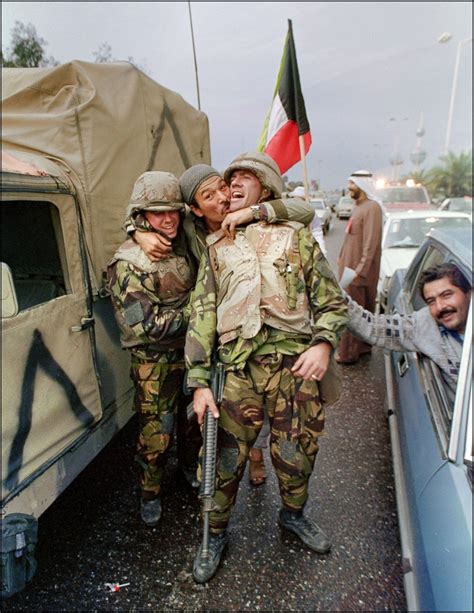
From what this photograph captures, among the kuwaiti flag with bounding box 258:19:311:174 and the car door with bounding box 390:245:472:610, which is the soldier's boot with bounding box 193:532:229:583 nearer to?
the car door with bounding box 390:245:472:610

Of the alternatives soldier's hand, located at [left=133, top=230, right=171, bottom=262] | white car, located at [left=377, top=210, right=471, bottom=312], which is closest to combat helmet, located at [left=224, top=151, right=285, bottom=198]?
soldier's hand, located at [left=133, top=230, right=171, bottom=262]

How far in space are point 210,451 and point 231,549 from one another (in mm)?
781

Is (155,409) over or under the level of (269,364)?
under

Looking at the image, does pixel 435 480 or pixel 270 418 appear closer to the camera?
pixel 435 480

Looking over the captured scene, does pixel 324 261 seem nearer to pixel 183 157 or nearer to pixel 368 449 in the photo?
pixel 368 449

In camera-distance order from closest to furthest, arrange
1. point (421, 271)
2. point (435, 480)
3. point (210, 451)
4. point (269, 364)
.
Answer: point (435, 480), point (210, 451), point (269, 364), point (421, 271)

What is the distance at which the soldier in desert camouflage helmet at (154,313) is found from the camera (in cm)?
204

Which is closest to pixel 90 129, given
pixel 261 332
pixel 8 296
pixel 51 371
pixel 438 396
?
pixel 8 296

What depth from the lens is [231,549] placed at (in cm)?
225

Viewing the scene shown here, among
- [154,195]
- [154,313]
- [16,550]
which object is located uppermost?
[154,195]

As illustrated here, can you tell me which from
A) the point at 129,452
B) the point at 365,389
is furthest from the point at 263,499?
the point at 365,389

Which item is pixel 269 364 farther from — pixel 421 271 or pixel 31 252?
pixel 31 252

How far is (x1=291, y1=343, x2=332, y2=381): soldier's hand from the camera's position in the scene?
74.3 inches

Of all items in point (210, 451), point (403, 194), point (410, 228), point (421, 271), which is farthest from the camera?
point (403, 194)
